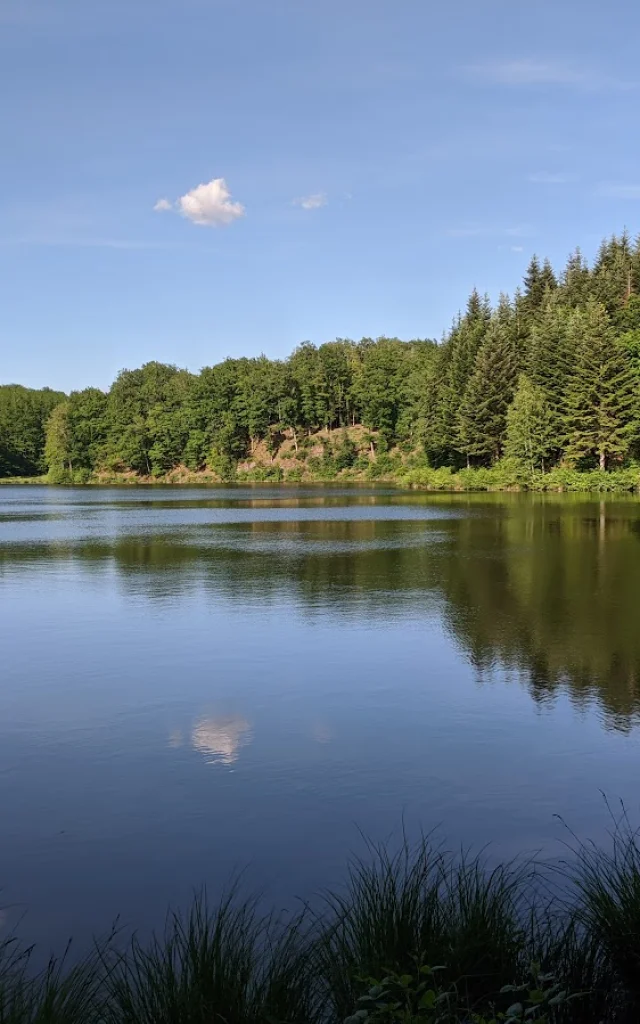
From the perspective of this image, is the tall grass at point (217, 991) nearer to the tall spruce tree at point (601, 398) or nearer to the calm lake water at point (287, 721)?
the calm lake water at point (287, 721)

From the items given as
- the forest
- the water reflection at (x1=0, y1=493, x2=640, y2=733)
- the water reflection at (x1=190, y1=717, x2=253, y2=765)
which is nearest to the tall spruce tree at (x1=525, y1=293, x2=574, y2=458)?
the forest

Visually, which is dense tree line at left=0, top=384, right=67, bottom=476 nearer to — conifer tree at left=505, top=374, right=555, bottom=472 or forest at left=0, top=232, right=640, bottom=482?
forest at left=0, top=232, right=640, bottom=482

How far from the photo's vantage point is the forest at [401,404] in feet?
223

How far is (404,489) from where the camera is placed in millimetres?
86250

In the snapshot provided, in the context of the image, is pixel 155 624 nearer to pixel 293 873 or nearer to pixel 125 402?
pixel 293 873

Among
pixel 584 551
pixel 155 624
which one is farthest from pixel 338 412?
pixel 155 624

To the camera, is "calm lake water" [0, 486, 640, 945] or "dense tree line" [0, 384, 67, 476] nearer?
"calm lake water" [0, 486, 640, 945]

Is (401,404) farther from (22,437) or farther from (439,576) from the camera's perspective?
(439,576)

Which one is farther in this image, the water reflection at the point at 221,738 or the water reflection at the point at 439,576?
the water reflection at the point at 439,576

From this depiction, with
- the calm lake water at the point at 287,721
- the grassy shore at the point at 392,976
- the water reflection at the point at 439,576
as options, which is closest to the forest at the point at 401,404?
the water reflection at the point at 439,576

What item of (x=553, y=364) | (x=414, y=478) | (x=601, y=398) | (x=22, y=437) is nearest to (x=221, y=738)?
(x=601, y=398)

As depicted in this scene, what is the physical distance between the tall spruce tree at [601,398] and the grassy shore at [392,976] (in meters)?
63.3

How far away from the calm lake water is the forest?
150 feet

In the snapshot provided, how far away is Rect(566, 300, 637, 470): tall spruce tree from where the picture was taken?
6494 cm
